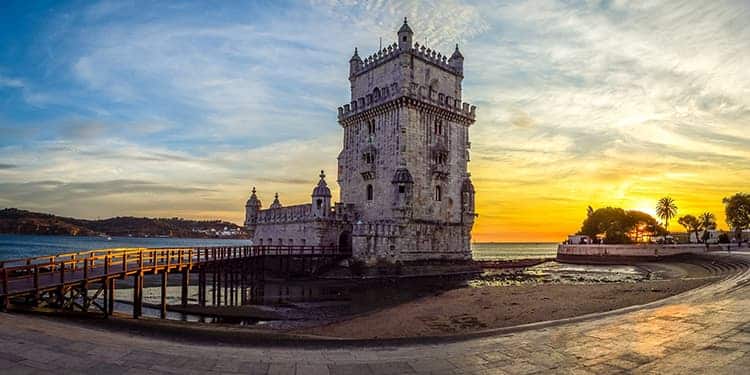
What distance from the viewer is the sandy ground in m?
17.7

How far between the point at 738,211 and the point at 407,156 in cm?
5585

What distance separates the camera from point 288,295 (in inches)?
1176

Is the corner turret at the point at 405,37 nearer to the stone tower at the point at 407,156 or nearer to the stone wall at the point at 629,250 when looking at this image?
the stone tower at the point at 407,156

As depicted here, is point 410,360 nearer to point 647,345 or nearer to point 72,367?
point 647,345

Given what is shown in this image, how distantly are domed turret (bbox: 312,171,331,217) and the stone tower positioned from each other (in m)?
3.38

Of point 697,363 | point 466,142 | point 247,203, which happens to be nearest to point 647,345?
point 697,363

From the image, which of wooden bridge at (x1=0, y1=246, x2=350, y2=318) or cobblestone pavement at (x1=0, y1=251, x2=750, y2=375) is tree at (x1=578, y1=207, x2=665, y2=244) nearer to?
wooden bridge at (x1=0, y1=246, x2=350, y2=318)

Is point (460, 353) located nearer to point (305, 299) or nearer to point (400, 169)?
point (305, 299)

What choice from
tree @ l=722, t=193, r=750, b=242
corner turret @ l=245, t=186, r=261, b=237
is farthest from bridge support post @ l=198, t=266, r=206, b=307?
tree @ l=722, t=193, r=750, b=242

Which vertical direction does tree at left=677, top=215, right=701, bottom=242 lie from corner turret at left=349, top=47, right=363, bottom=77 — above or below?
below

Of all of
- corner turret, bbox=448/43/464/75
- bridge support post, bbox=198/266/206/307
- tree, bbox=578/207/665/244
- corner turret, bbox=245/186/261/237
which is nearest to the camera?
bridge support post, bbox=198/266/206/307

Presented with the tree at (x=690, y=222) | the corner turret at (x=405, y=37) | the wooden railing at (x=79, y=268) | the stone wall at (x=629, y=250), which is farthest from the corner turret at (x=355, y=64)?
the tree at (x=690, y=222)

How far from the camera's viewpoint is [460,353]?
31.0 ft

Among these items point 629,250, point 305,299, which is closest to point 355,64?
point 305,299
